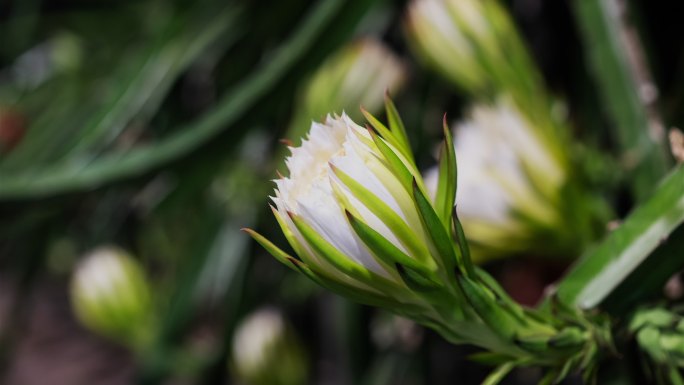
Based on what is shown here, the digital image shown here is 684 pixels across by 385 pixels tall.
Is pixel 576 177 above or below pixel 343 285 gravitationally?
below

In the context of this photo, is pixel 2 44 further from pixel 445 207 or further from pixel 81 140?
pixel 445 207

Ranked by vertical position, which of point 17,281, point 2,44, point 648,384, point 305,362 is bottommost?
point 305,362

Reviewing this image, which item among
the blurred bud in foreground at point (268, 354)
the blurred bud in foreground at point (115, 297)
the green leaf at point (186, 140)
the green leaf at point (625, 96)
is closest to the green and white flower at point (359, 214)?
the green leaf at point (625, 96)

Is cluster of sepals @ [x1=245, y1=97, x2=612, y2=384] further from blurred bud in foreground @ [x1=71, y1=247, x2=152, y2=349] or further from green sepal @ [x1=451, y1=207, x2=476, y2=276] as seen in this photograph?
blurred bud in foreground @ [x1=71, y1=247, x2=152, y2=349]

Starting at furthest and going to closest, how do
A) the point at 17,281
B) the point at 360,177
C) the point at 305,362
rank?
1. the point at 17,281
2. the point at 305,362
3. the point at 360,177

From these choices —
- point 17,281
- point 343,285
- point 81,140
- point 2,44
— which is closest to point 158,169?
point 81,140

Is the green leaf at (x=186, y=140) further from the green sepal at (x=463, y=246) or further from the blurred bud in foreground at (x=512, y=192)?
the green sepal at (x=463, y=246)

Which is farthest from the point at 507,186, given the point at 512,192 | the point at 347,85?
the point at 347,85
